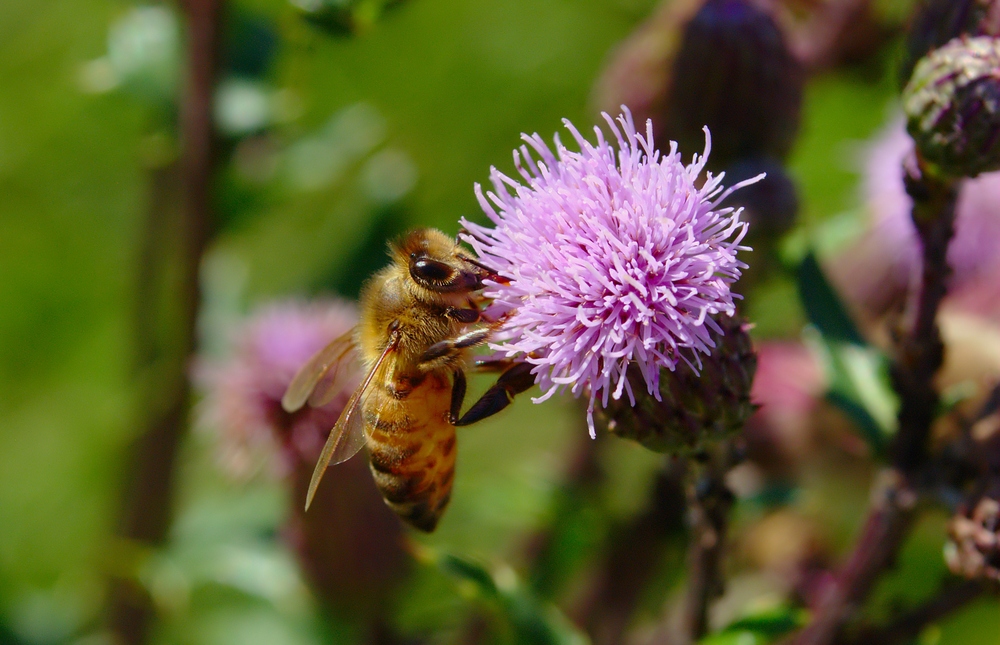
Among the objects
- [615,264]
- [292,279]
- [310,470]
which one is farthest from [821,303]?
[292,279]

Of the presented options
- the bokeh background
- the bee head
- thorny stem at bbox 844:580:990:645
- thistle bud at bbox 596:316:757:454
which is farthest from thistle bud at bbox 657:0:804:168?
thorny stem at bbox 844:580:990:645

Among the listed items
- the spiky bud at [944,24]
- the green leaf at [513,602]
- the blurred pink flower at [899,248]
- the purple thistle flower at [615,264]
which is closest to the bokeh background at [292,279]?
the green leaf at [513,602]

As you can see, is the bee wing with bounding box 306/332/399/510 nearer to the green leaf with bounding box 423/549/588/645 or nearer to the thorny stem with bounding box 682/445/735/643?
the green leaf with bounding box 423/549/588/645

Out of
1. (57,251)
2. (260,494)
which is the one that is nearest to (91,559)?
(260,494)

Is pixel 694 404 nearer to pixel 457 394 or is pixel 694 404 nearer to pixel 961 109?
pixel 457 394

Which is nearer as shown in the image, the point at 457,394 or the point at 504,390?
the point at 504,390

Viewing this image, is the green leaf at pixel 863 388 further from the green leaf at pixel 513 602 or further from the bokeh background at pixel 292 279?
the green leaf at pixel 513 602

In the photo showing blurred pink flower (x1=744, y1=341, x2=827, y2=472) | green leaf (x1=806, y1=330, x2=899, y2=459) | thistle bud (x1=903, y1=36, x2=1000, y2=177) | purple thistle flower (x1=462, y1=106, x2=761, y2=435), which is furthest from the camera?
blurred pink flower (x1=744, y1=341, x2=827, y2=472)
